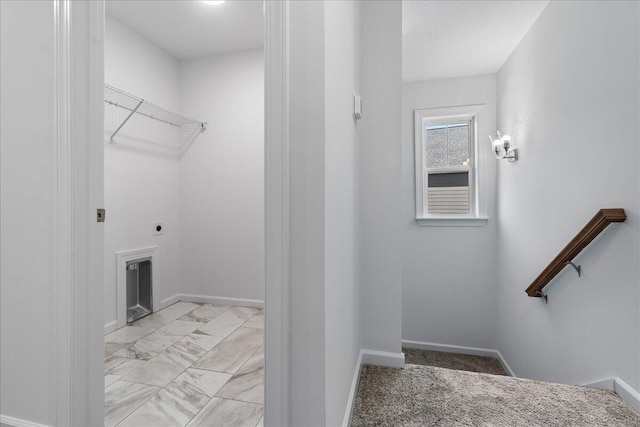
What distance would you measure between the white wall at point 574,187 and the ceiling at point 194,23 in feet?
7.63

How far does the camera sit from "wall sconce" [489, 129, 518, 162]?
10.3ft

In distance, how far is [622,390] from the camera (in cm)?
158

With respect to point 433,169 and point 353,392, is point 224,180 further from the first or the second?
point 433,169

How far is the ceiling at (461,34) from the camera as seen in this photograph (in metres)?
2.46

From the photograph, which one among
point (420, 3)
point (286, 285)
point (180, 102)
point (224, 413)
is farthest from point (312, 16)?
point (180, 102)

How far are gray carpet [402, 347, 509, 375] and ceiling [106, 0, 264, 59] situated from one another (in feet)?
12.7

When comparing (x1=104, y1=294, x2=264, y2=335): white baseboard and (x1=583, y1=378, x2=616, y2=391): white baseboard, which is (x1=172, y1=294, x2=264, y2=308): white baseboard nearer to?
(x1=104, y1=294, x2=264, y2=335): white baseboard

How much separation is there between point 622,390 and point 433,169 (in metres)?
2.77

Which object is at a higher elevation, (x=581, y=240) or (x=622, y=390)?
(x=581, y=240)

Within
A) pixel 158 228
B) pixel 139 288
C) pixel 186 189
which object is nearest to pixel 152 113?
pixel 186 189

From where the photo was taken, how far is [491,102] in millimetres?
3637

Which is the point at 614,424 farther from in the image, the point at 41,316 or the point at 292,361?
the point at 41,316

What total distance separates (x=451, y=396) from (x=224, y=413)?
1146 mm

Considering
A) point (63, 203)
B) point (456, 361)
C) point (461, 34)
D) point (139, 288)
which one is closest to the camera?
point (63, 203)
